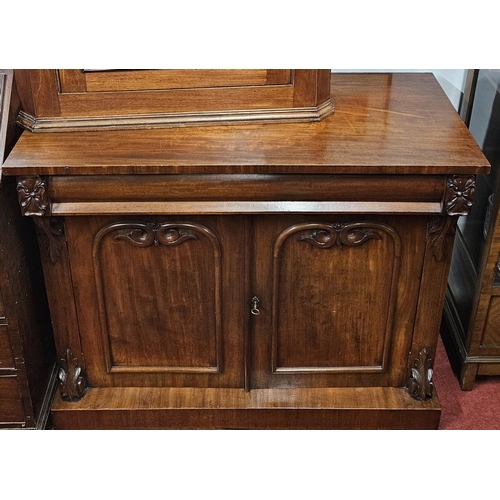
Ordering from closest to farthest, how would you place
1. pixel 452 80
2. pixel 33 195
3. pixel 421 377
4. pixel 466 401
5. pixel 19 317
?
pixel 33 195
pixel 19 317
pixel 421 377
pixel 466 401
pixel 452 80

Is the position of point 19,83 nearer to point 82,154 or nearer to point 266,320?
point 82,154

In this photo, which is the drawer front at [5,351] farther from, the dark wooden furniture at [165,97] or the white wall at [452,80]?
the white wall at [452,80]

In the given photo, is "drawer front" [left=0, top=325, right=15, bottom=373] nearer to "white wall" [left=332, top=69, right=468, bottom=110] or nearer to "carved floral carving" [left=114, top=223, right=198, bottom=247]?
"carved floral carving" [left=114, top=223, right=198, bottom=247]

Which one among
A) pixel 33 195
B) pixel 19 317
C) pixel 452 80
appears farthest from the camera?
pixel 452 80

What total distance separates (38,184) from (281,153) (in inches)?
18.7

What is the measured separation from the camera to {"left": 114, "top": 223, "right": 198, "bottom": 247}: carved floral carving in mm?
1527

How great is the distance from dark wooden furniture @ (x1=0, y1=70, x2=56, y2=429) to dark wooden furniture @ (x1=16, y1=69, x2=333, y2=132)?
7 cm

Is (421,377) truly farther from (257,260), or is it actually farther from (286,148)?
(286,148)

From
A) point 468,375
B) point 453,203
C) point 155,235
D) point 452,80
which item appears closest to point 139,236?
point 155,235

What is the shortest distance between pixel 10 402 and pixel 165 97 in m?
0.76

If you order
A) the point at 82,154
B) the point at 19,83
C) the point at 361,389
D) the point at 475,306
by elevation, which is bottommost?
the point at 361,389

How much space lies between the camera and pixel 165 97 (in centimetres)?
153

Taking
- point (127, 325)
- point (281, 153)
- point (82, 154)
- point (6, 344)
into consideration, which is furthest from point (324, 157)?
point (6, 344)
